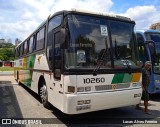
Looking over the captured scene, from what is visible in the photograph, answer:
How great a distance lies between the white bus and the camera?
602 centimetres

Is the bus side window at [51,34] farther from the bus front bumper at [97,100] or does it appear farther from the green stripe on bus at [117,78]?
the green stripe on bus at [117,78]

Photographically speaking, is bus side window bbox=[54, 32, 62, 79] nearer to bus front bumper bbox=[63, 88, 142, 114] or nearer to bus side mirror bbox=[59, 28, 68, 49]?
bus side mirror bbox=[59, 28, 68, 49]

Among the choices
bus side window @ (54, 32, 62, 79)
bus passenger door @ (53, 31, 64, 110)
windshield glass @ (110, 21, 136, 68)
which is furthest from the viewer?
windshield glass @ (110, 21, 136, 68)

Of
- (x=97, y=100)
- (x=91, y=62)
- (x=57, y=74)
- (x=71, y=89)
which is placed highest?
(x=91, y=62)

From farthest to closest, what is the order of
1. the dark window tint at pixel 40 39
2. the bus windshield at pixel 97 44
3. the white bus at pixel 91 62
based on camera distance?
the dark window tint at pixel 40 39, the bus windshield at pixel 97 44, the white bus at pixel 91 62

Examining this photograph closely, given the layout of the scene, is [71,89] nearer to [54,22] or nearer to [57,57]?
[57,57]

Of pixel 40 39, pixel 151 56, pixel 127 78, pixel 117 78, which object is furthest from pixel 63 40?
pixel 151 56

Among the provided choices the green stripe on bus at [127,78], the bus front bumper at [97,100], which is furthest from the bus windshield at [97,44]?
the bus front bumper at [97,100]

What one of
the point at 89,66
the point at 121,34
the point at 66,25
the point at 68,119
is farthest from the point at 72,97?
the point at 121,34

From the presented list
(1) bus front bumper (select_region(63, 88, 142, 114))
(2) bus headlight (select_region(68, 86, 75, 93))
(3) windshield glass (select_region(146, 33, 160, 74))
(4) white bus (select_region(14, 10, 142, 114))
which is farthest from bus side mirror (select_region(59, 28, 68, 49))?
(3) windshield glass (select_region(146, 33, 160, 74))

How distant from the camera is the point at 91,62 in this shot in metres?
6.25

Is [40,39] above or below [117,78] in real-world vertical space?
above

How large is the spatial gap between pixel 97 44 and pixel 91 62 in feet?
1.83

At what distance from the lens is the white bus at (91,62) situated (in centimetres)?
602
